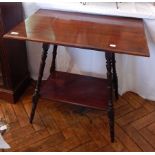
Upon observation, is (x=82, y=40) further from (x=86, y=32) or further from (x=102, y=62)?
(x=102, y=62)

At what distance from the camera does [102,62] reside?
1.80 m

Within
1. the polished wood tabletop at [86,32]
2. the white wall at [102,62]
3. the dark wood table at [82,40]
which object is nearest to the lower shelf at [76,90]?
the dark wood table at [82,40]

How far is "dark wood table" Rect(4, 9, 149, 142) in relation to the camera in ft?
3.95

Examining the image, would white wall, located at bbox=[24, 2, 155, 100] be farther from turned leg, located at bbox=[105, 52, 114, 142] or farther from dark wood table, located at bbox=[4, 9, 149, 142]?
turned leg, located at bbox=[105, 52, 114, 142]

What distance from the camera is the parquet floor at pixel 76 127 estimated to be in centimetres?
150

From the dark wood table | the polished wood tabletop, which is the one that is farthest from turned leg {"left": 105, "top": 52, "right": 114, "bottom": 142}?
the polished wood tabletop

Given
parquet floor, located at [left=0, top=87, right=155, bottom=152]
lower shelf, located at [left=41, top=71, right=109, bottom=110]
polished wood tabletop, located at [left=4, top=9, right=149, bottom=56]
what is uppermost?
polished wood tabletop, located at [left=4, top=9, right=149, bottom=56]

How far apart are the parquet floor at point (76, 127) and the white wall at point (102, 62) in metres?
0.12

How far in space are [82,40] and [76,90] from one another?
1.60 ft

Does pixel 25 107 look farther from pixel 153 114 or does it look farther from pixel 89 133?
pixel 153 114

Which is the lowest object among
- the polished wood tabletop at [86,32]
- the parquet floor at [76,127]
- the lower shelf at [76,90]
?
the parquet floor at [76,127]

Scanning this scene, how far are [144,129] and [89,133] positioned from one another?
1.22 feet

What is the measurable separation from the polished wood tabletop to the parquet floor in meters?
0.65

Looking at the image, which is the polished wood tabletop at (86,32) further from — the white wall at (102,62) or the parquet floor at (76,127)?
the parquet floor at (76,127)
